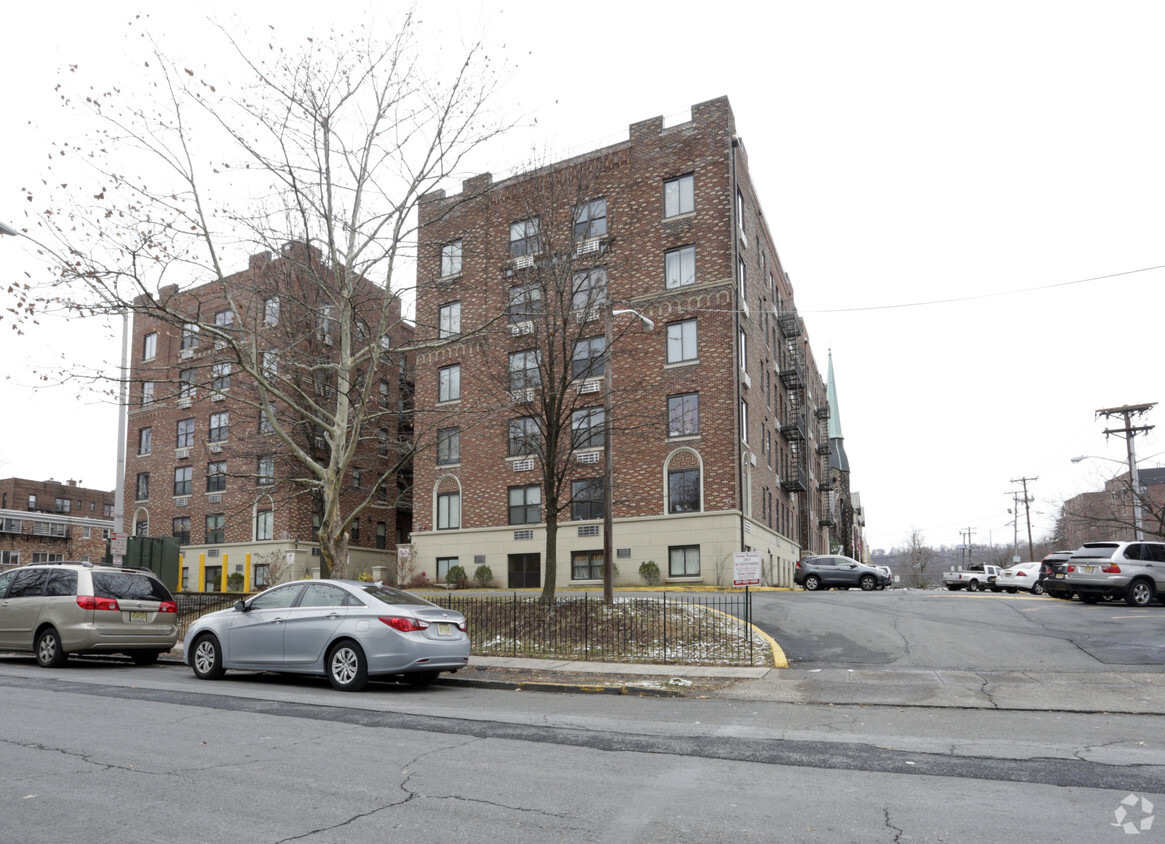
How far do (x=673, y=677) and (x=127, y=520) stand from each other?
48.4m

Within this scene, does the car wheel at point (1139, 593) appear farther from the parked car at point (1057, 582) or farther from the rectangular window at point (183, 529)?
the rectangular window at point (183, 529)

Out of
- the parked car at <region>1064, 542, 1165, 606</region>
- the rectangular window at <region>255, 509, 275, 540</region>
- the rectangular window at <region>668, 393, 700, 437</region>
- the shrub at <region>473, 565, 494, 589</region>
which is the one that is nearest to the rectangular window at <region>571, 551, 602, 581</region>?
the shrub at <region>473, 565, 494, 589</region>

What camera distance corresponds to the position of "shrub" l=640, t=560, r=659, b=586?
3142 cm

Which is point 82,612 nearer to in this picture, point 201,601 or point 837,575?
point 201,601

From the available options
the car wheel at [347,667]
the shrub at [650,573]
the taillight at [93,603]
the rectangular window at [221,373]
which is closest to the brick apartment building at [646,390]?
the shrub at [650,573]

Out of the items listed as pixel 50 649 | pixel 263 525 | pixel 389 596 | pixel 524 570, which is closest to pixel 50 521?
pixel 263 525

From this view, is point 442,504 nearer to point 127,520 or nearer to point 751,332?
point 751,332

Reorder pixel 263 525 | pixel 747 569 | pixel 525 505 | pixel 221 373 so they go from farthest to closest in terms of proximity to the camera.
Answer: pixel 263 525
pixel 525 505
pixel 221 373
pixel 747 569

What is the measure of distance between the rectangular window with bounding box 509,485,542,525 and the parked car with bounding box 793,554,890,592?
10.5 m

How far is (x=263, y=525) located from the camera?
144ft

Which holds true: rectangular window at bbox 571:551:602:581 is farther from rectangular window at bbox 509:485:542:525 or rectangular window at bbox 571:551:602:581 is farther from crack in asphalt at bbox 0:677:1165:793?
crack in asphalt at bbox 0:677:1165:793

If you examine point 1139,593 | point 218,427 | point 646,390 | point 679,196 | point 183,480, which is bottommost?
point 1139,593

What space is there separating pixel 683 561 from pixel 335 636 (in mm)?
21186

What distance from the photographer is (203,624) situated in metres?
13.0
